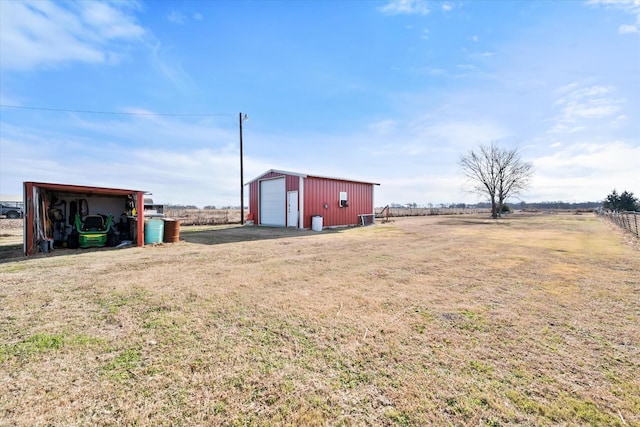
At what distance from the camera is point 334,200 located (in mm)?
14898

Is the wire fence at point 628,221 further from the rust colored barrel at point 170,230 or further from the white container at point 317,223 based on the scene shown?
the rust colored barrel at point 170,230

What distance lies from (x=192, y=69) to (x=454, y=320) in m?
13.5

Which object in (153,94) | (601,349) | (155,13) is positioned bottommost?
(601,349)

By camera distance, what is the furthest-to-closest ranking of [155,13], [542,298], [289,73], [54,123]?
[54,123] < [289,73] < [155,13] < [542,298]

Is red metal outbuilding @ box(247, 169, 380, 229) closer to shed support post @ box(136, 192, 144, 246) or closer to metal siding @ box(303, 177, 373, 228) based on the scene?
metal siding @ box(303, 177, 373, 228)

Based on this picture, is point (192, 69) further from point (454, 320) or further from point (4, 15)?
point (454, 320)

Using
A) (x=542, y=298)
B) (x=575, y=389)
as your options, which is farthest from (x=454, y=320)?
(x=542, y=298)

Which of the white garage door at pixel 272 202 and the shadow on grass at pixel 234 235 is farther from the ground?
the white garage door at pixel 272 202

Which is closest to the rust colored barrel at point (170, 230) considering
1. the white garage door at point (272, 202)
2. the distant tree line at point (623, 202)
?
the white garage door at point (272, 202)

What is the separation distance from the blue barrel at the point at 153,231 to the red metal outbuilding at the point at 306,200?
21.3 ft

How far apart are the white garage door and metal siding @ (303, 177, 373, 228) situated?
173 centimetres

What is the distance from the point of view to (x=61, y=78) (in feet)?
34.0

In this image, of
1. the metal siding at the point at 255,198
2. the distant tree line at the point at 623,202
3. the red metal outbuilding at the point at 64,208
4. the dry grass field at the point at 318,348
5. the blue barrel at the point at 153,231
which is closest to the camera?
the dry grass field at the point at 318,348

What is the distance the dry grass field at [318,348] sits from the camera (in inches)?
63.8
